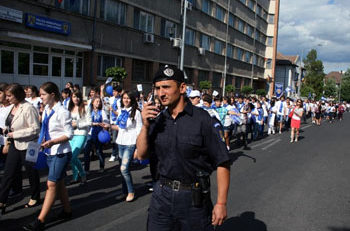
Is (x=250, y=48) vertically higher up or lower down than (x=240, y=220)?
higher up

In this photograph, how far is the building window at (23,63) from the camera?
16016 millimetres

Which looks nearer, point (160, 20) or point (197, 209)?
point (197, 209)

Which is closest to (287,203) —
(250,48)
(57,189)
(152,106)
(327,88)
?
(57,189)

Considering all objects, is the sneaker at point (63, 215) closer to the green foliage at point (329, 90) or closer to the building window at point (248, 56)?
the building window at point (248, 56)

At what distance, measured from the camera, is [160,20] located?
A: 25.0 metres

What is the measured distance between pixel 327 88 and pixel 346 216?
328 feet

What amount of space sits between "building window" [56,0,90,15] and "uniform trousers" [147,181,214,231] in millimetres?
16308

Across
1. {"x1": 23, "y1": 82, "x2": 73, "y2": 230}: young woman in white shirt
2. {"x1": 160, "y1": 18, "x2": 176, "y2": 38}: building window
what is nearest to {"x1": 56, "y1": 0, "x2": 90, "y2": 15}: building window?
{"x1": 160, "y1": 18, "x2": 176, "y2": 38}: building window

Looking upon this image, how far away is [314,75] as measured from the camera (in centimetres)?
8362

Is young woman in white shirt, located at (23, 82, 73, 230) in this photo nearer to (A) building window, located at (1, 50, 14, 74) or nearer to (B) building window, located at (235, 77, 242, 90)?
(A) building window, located at (1, 50, 14, 74)

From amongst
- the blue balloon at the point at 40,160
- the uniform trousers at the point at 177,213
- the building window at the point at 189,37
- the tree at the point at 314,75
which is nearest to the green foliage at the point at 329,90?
the tree at the point at 314,75

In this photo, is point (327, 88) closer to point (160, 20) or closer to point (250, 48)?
point (250, 48)

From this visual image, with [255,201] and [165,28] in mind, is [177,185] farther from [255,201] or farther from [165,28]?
[165,28]

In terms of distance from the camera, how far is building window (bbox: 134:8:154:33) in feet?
74.4
